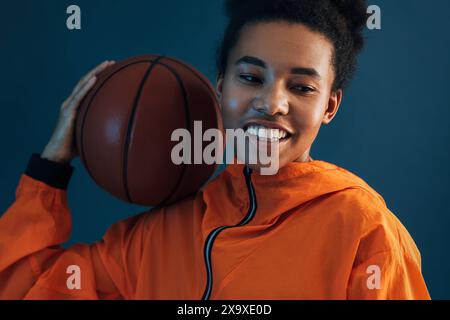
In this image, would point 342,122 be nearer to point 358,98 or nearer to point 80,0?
point 358,98

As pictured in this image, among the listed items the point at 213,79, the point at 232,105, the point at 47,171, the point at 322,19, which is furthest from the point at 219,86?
the point at 213,79

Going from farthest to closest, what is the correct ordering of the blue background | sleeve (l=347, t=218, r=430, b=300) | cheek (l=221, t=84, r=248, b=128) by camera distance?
1. the blue background
2. cheek (l=221, t=84, r=248, b=128)
3. sleeve (l=347, t=218, r=430, b=300)

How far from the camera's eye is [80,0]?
150 cm

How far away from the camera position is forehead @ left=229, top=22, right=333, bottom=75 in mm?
813

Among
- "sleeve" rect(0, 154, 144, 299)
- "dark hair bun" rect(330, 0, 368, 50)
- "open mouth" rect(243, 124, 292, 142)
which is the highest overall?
"dark hair bun" rect(330, 0, 368, 50)

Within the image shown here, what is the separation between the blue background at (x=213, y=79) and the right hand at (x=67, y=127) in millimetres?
593

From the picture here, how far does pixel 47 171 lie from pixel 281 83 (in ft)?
1.34

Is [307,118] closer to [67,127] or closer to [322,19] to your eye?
[322,19]

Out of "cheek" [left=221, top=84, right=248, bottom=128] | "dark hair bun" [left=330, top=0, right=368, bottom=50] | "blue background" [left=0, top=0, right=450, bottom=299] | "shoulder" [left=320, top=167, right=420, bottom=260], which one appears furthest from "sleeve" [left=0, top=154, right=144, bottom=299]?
"blue background" [left=0, top=0, right=450, bottom=299]

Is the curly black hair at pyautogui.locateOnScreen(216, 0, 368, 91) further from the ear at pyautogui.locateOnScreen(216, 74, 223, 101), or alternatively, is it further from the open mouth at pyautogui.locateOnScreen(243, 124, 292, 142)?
the open mouth at pyautogui.locateOnScreen(243, 124, 292, 142)

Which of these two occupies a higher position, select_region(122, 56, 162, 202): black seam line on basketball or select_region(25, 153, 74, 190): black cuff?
select_region(122, 56, 162, 202): black seam line on basketball

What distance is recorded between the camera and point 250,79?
0.85 meters
